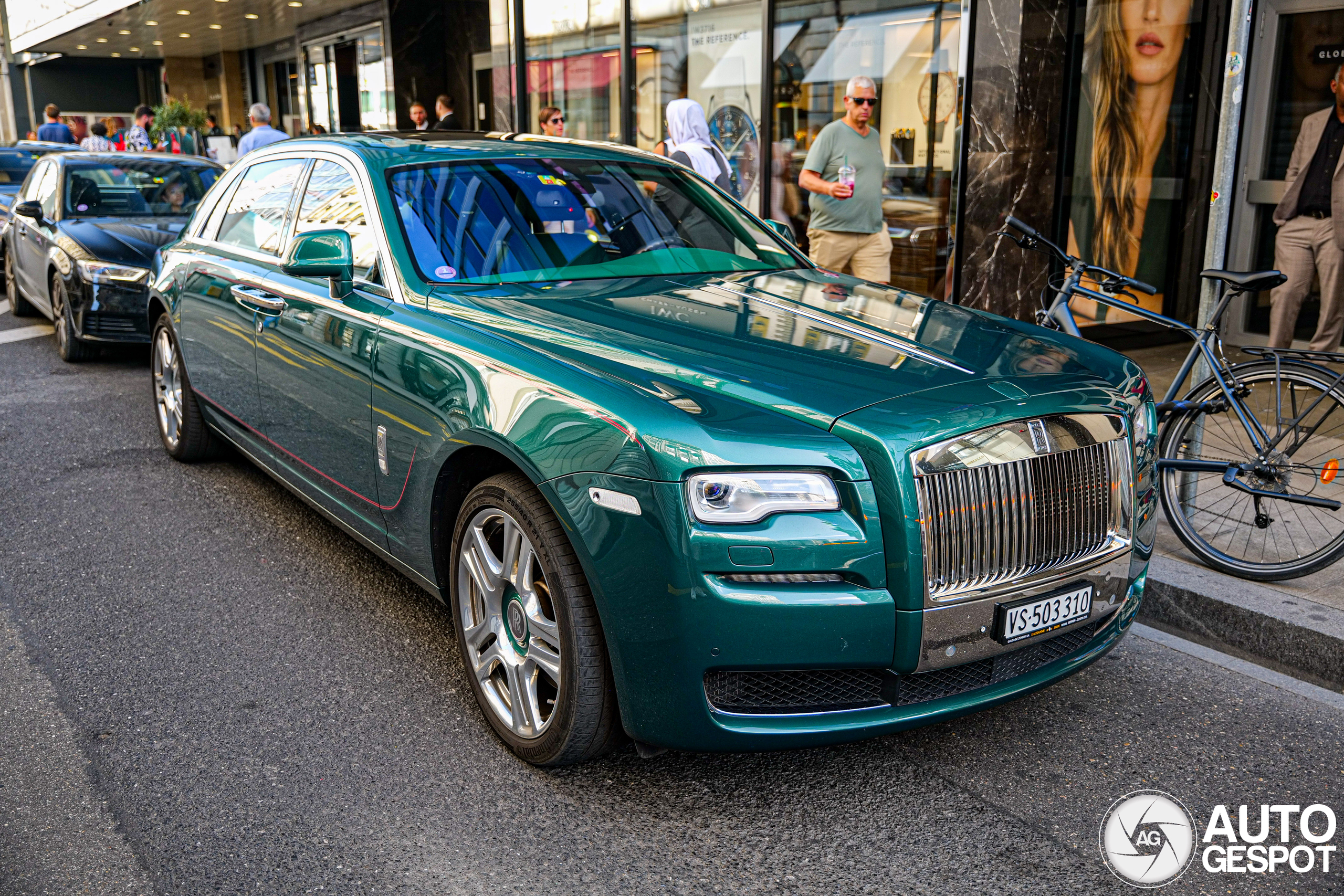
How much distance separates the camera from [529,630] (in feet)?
10.2

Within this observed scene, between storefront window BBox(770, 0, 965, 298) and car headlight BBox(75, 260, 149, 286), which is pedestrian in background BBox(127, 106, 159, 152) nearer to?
car headlight BBox(75, 260, 149, 286)

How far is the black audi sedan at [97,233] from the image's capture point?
8.70m

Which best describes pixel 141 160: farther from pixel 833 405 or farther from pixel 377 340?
pixel 833 405

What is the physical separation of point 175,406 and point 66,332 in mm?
3731

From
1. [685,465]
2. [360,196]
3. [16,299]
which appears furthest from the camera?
[16,299]

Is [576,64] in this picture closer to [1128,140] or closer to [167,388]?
[1128,140]

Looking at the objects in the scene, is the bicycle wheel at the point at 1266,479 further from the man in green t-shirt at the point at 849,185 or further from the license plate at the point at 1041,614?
the man in green t-shirt at the point at 849,185

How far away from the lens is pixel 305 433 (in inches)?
168

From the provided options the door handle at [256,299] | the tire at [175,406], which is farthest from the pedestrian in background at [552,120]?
the door handle at [256,299]

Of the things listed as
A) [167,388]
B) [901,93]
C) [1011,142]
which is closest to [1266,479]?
[1011,142]

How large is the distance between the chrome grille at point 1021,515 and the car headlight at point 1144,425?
14cm

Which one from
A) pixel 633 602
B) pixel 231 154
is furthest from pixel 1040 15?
pixel 231 154

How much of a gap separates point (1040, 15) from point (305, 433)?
6.25 metres

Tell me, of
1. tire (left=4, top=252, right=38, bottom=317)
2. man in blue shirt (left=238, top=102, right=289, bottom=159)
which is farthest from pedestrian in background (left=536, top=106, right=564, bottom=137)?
tire (left=4, top=252, right=38, bottom=317)
